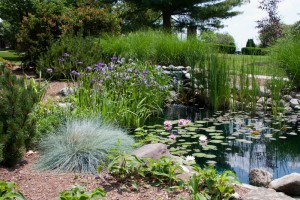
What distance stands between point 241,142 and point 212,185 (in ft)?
8.67

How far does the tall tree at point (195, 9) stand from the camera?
19.0m

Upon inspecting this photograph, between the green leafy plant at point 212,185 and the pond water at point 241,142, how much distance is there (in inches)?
47.3

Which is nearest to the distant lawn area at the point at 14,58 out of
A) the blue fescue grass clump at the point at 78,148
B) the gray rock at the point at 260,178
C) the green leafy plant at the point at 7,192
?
the blue fescue grass clump at the point at 78,148

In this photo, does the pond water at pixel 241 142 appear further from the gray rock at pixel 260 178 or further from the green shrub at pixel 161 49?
the green shrub at pixel 161 49

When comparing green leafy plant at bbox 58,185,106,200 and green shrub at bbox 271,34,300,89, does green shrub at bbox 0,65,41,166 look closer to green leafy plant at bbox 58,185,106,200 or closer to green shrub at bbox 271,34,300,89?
green leafy plant at bbox 58,185,106,200

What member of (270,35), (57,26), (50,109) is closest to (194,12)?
(270,35)

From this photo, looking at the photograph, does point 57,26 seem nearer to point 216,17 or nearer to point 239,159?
point 239,159

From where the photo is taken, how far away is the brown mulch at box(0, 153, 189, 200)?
2.84 meters

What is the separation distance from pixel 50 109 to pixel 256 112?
4106mm

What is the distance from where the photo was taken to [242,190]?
10.0 ft

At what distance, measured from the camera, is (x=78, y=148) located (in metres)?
3.56

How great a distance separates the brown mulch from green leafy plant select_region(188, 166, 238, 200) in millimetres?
144

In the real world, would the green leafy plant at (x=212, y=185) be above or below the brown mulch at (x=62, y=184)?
above

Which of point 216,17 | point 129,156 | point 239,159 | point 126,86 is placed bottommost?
point 239,159
